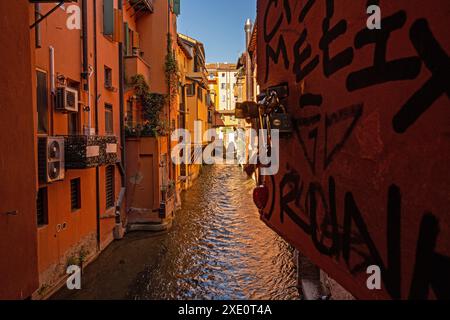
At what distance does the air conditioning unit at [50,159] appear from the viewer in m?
7.98

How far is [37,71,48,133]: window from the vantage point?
331 inches

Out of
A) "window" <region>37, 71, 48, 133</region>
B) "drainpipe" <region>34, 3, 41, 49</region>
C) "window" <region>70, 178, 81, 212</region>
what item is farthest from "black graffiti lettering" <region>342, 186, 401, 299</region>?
"window" <region>70, 178, 81, 212</region>

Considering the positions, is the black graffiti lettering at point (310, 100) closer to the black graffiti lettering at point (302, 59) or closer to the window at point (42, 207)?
the black graffiti lettering at point (302, 59)

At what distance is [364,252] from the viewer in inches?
101

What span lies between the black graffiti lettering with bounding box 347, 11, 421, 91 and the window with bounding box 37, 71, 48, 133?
8178 mm

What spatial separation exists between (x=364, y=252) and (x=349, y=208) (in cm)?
38

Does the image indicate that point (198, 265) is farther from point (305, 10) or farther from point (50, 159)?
point (305, 10)

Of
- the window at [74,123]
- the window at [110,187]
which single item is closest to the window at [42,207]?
the window at [74,123]

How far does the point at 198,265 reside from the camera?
12.1 metres

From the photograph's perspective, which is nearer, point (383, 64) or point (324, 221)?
point (383, 64)

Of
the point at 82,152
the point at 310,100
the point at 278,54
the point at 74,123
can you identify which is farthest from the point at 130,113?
the point at 310,100

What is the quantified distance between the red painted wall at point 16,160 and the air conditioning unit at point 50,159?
4091 mm

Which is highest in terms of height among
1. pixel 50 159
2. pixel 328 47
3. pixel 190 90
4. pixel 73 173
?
pixel 190 90

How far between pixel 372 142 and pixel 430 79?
2.08 ft
